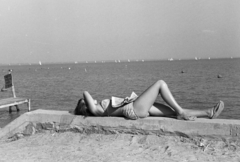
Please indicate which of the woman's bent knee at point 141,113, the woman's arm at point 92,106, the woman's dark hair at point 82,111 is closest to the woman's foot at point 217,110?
the woman's bent knee at point 141,113

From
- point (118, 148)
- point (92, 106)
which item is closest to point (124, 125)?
point (118, 148)

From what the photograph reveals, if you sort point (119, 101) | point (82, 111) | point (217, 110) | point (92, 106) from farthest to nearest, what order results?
point (82, 111) < point (92, 106) < point (119, 101) < point (217, 110)

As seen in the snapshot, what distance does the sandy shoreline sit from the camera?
4.09m

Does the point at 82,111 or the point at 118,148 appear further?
the point at 82,111

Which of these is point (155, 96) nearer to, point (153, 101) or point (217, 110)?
point (153, 101)

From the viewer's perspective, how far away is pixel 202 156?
4027 millimetres

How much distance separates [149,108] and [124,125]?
546 millimetres

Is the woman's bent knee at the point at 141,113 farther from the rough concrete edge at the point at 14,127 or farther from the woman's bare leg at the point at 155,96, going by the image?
the rough concrete edge at the point at 14,127

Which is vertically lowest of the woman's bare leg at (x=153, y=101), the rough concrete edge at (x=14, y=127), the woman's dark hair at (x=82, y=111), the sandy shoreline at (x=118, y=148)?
the sandy shoreline at (x=118, y=148)

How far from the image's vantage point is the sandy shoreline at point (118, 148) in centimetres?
409

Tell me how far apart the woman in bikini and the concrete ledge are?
0.34 ft

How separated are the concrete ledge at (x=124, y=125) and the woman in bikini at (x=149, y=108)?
0.34ft

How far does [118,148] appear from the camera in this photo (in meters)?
4.50

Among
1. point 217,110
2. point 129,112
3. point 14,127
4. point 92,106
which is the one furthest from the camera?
point 14,127
